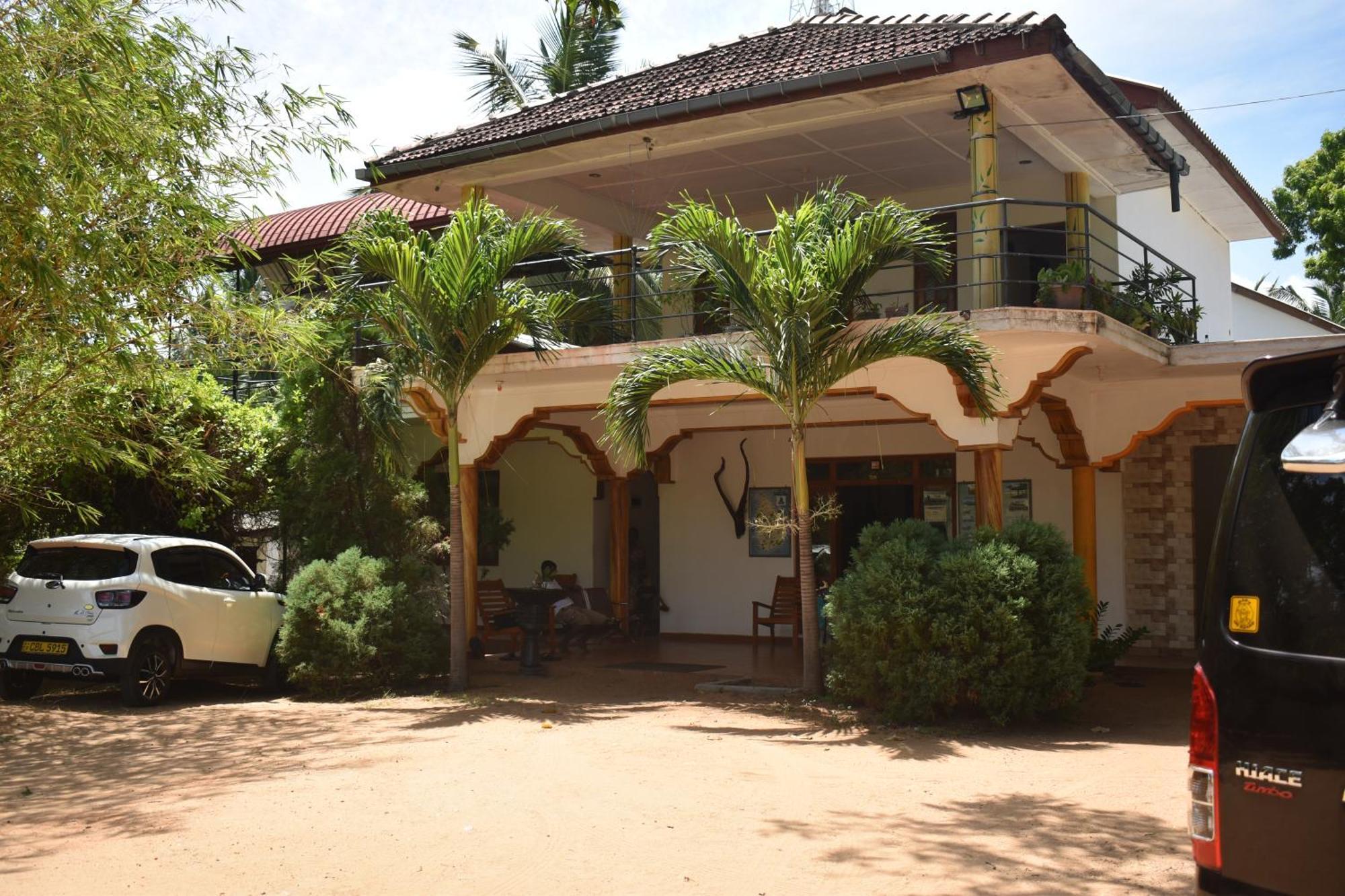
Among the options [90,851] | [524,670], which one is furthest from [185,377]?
[90,851]

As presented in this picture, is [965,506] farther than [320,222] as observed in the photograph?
No

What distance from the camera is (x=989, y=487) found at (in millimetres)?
11320

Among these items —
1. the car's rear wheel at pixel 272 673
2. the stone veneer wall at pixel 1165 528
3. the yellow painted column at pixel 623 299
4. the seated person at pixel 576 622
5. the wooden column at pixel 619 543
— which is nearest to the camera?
the car's rear wheel at pixel 272 673

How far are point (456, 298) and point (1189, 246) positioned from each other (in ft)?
37.9

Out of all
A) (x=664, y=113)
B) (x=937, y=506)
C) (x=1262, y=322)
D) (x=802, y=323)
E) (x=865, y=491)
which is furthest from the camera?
(x=1262, y=322)

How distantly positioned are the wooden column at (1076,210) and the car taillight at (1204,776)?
10.2 m

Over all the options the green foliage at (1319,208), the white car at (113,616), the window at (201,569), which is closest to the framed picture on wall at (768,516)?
the window at (201,569)

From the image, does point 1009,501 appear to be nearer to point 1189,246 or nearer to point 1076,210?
point 1076,210

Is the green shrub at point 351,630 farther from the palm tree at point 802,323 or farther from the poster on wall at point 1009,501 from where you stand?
the poster on wall at point 1009,501

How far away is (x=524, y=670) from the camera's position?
1346cm

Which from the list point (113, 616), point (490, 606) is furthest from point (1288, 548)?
point (490, 606)

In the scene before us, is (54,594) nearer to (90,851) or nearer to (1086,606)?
(90,851)

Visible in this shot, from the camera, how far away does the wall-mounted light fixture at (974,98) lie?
36.1 ft

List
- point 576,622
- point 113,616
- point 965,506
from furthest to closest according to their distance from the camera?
point 965,506
point 576,622
point 113,616
